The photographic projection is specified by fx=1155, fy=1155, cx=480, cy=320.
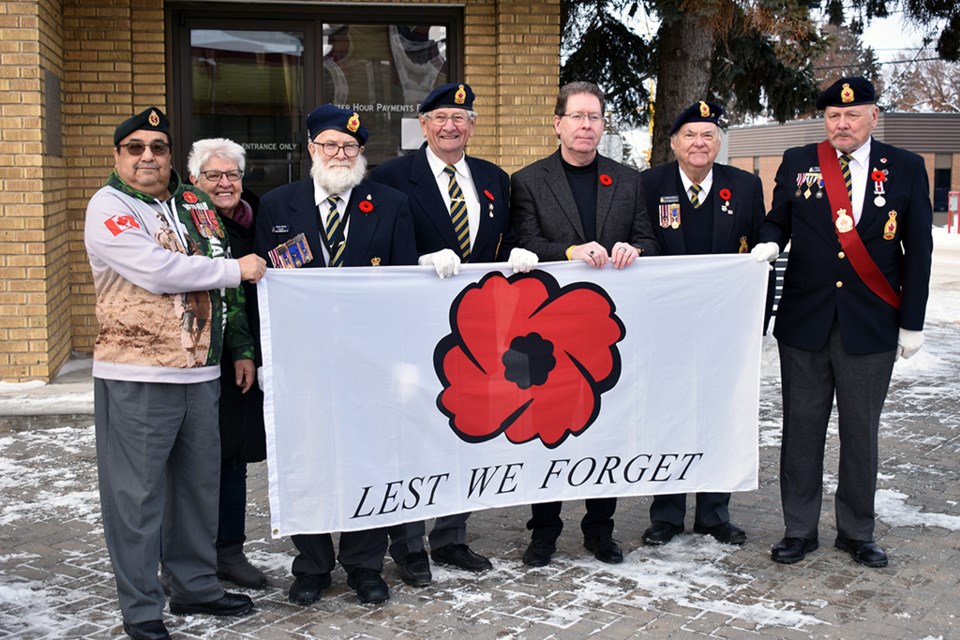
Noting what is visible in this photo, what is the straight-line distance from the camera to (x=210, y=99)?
10.2 m

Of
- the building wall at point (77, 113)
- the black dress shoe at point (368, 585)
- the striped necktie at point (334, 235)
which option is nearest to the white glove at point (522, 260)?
the striped necktie at point (334, 235)

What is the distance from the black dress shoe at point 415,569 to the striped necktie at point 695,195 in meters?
2.11

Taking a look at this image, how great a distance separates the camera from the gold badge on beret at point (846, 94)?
17.2ft

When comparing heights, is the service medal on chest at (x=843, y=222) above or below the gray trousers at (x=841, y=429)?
above

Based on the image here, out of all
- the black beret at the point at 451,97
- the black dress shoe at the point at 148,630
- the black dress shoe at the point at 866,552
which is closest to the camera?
the black dress shoe at the point at 148,630

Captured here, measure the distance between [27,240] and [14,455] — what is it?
A: 6.75 ft

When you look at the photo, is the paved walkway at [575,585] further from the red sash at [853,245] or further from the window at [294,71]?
the window at [294,71]

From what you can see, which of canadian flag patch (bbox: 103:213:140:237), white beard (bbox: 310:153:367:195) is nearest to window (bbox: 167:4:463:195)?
white beard (bbox: 310:153:367:195)

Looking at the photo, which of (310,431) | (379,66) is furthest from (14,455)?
(379,66)

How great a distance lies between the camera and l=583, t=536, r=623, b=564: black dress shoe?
5.36 meters

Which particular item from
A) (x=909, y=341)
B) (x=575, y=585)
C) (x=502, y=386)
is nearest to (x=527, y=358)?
(x=502, y=386)

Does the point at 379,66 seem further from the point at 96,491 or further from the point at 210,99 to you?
the point at 96,491

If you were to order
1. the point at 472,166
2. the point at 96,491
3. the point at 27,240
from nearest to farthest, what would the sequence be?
the point at 472,166 < the point at 96,491 < the point at 27,240

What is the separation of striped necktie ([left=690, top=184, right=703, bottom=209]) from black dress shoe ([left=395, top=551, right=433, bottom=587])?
2107 millimetres
